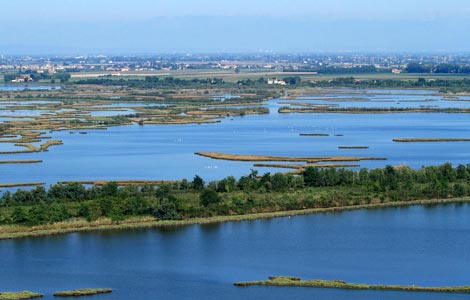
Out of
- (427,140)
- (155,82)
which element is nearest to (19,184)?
(427,140)

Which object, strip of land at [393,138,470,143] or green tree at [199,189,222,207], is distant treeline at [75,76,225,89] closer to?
strip of land at [393,138,470,143]

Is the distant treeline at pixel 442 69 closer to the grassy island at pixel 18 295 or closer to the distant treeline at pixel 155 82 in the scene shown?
the distant treeline at pixel 155 82

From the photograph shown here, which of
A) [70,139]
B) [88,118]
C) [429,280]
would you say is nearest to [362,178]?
[429,280]

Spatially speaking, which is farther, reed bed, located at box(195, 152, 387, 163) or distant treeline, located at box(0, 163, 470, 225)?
reed bed, located at box(195, 152, 387, 163)

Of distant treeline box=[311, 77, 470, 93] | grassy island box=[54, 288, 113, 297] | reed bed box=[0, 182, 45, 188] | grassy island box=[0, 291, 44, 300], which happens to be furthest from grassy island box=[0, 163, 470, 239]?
distant treeline box=[311, 77, 470, 93]

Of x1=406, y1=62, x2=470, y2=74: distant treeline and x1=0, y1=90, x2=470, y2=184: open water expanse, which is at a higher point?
x1=406, y1=62, x2=470, y2=74: distant treeline

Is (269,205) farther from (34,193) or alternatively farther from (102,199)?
(34,193)
